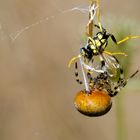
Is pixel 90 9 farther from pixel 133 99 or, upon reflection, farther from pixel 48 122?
pixel 133 99

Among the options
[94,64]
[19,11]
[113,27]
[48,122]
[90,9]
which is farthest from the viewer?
[19,11]

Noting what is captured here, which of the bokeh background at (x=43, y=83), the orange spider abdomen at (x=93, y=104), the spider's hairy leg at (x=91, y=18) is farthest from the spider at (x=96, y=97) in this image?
the bokeh background at (x=43, y=83)

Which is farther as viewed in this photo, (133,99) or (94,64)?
(133,99)

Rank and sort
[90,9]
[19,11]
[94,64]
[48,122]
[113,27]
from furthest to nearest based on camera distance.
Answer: [19,11]
[48,122]
[113,27]
[94,64]
[90,9]

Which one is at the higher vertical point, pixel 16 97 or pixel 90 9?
pixel 90 9

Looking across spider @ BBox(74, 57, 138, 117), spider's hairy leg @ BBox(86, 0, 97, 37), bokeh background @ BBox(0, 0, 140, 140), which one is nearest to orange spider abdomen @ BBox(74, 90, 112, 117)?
spider @ BBox(74, 57, 138, 117)

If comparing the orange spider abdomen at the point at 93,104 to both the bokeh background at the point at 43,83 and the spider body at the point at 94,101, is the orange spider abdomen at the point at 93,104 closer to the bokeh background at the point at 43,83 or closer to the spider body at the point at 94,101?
the spider body at the point at 94,101

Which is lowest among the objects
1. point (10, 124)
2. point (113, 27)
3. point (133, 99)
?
point (133, 99)

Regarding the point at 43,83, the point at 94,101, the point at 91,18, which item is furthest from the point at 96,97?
the point at 43,83

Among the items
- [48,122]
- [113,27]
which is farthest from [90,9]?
[48,122]
